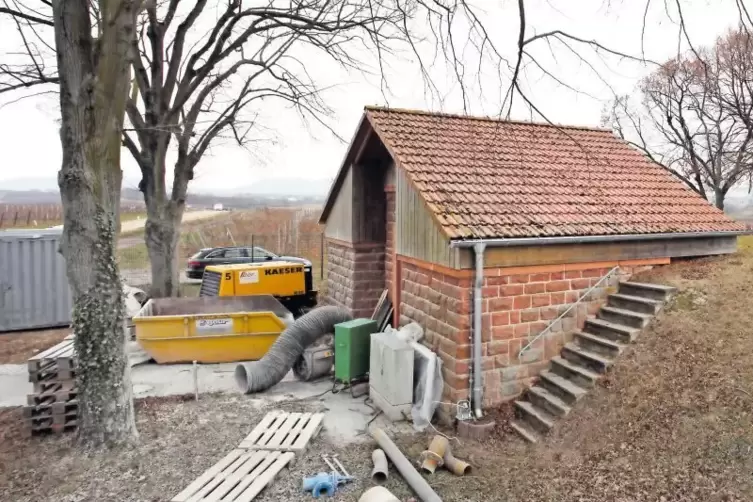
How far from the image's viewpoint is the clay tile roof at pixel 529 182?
7688mm

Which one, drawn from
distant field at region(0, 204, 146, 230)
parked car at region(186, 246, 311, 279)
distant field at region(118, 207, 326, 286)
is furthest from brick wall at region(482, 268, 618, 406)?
distant field at region(0, 204, 146, 230)

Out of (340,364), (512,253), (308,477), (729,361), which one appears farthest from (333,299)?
(729,361)

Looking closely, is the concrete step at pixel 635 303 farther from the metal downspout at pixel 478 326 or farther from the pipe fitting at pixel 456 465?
the pipe fitting at pixel 456 465

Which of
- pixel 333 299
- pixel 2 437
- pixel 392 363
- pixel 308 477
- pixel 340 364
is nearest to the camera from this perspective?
pixel 308 477

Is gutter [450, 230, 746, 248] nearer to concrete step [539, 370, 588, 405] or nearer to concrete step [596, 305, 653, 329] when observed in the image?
concrete step [596, 305, 653, 329]

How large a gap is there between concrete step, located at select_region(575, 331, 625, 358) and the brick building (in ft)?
0.71

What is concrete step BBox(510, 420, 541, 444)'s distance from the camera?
6634mm

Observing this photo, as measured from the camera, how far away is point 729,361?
247 inches

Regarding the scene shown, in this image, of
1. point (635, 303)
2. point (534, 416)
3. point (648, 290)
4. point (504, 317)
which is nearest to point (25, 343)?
point (504, 317)

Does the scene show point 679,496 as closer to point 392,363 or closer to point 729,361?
point 729,361

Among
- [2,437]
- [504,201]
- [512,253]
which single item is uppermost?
[504,201]

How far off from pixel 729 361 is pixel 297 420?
19.0 ft

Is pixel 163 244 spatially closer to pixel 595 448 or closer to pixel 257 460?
pixel 257 460

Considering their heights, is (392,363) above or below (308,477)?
above
